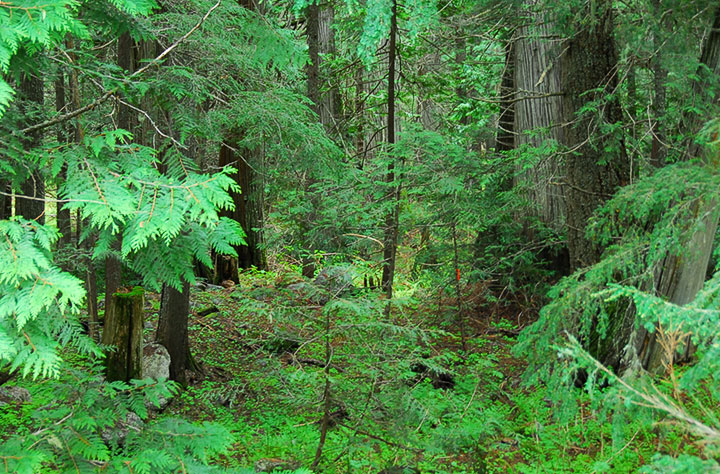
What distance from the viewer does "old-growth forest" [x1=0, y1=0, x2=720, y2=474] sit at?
2.51 m

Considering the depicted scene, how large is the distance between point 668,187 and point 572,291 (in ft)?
3.24

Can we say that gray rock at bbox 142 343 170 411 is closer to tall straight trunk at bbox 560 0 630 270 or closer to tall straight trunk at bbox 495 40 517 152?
tall straight trunk at bbox 560 0 630 270

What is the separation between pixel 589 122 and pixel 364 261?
3.00 m

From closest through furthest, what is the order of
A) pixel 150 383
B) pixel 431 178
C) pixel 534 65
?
pixel 150 383 < pixel 431 178 < pixel 534 65

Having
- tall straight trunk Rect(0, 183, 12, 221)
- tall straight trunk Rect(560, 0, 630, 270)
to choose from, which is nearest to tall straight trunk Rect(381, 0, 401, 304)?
tall straight trunk Rect(560, 0, 630, 270)

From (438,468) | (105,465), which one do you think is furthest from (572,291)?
(105,465)

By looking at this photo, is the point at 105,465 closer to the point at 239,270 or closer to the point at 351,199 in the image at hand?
the point at 351,199

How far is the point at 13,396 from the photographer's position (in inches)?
245

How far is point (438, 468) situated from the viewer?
4848mm

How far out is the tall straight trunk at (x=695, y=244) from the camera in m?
4.25

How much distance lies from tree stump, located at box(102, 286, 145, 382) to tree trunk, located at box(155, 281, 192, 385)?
2.76 feet

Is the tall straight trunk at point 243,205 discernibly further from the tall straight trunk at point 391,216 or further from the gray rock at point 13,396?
the gray rock at point 13,396

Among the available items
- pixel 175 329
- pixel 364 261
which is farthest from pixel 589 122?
pixel 175 329

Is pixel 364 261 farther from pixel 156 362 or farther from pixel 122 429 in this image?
pixel 156 362
